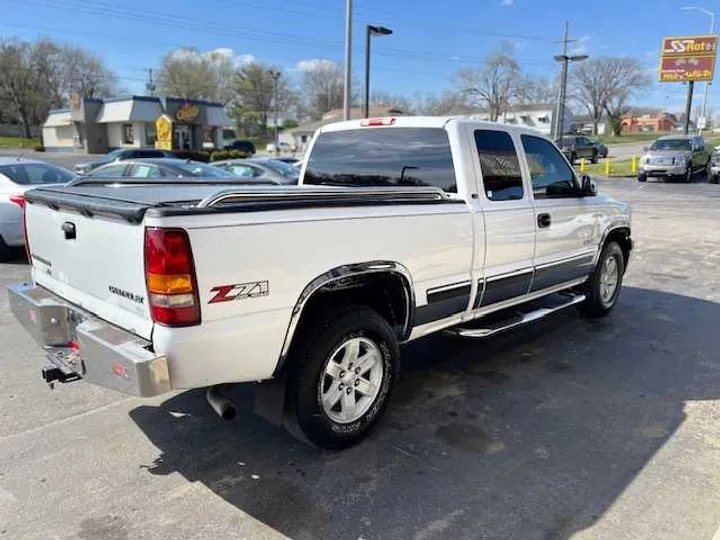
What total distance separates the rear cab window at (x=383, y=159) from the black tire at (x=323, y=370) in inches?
50.3

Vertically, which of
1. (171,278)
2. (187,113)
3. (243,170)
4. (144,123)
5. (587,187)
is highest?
A: (187,113)

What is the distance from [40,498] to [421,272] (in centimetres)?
244

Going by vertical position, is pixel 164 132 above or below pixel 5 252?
above

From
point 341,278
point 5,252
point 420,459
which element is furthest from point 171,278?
point 5,252

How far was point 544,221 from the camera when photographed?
4828 mm

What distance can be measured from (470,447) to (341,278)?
1.32 m

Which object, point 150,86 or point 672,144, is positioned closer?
point 672,144

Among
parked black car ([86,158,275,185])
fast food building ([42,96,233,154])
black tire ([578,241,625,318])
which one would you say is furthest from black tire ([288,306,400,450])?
fast food building ([42,96,233,154])

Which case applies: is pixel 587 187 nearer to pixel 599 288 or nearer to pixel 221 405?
pixel 599 288

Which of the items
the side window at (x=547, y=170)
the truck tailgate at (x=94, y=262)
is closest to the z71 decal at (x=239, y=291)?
the truck tailgate at (x=94, y=262)

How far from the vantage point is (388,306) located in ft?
12.5

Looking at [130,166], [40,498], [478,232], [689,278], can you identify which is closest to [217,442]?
[40,498]

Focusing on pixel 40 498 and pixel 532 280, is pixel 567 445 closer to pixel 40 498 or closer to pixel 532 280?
pixel 532 280

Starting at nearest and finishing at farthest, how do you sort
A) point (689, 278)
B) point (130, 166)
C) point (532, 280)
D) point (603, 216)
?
point (532, 280) < point (603, 216) < point (689, 278) < point (130, 166)
